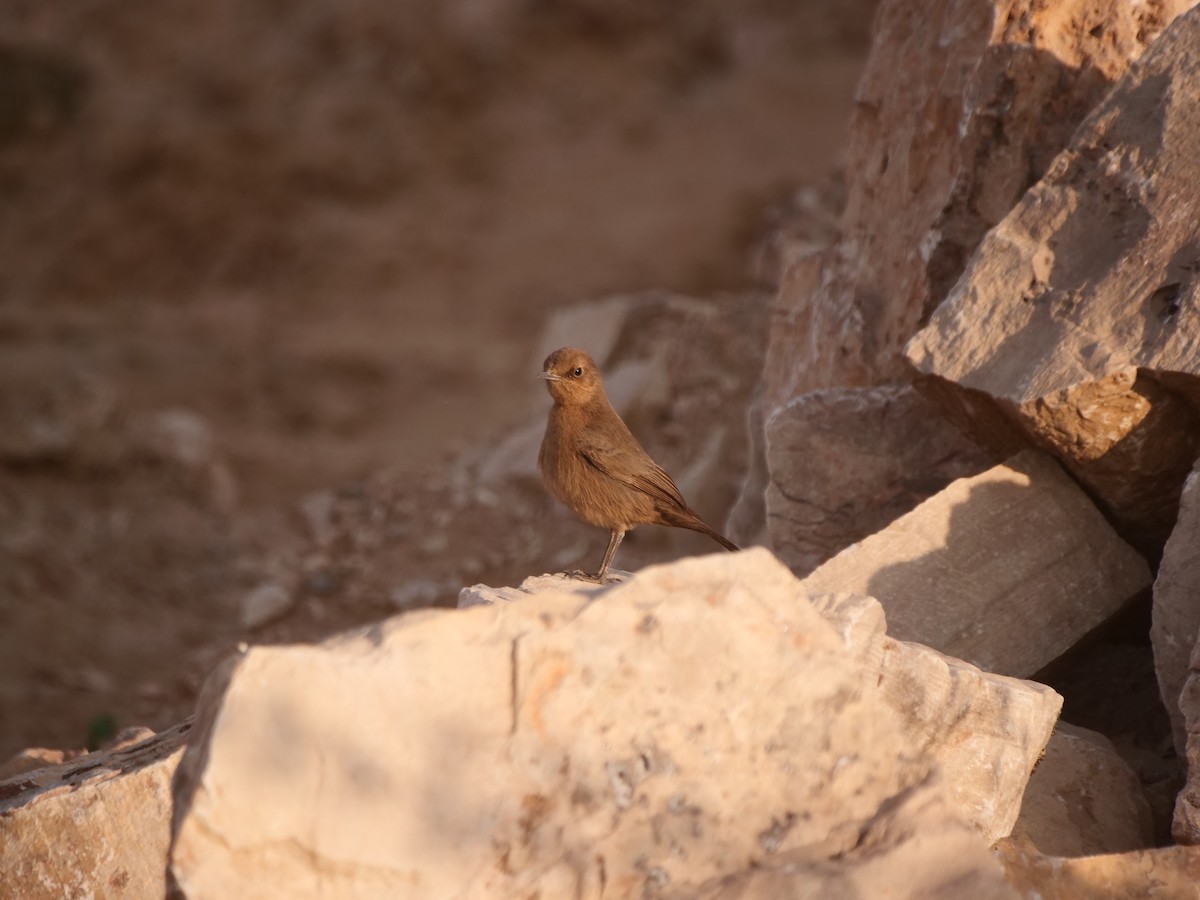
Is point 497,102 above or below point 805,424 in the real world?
above

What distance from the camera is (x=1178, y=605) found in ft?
12.1

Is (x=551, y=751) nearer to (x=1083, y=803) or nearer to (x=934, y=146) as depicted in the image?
(x=1083, y=803)

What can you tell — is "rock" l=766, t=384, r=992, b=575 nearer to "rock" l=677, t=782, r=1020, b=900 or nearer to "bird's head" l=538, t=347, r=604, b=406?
"bird's head" l=538, t=347, r=604, b=406

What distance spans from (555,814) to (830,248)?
3.85m

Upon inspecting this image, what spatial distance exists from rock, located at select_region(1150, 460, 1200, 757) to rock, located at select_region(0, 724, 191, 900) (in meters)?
2.63

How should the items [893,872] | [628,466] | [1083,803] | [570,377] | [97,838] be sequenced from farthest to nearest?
1. [570,377]
2. [628,466]
3. [1083,803]
4. [97,838]
5. [893,872]

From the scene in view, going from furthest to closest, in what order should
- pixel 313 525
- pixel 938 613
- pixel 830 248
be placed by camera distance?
pixel 313 525 < pixel 830 248 < pixel 938 613

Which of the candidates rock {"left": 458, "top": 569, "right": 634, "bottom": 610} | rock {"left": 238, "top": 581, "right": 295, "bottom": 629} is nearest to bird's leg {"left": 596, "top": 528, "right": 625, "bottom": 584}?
rock {"left": 458, "top": 569, "right": 634, "bottom": 610}

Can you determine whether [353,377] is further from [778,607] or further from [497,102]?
[778,607]

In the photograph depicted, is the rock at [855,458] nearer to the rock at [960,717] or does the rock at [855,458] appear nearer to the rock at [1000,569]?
the rock at [1000,569]

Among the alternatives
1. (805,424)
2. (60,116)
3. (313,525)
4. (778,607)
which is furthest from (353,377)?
(778,607)

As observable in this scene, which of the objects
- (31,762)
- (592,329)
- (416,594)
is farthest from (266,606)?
(31,762)

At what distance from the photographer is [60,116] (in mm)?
13930

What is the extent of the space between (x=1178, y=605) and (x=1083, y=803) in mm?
602
